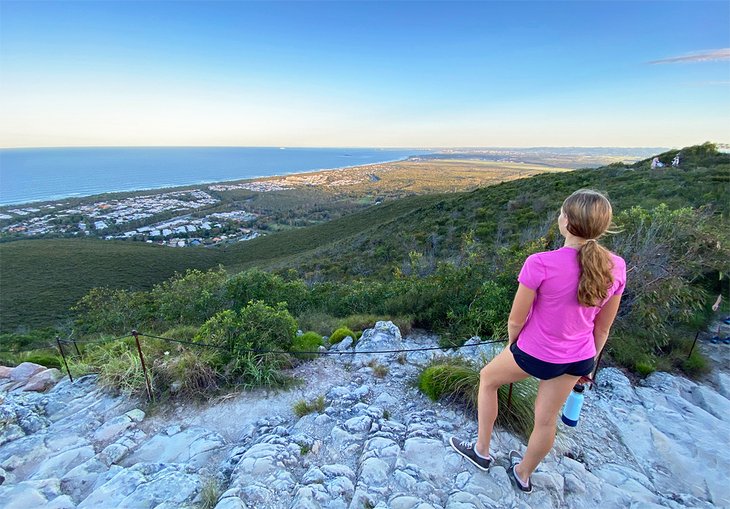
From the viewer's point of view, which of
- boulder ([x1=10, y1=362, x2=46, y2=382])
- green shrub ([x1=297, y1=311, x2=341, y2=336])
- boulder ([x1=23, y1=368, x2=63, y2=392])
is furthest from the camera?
green shrub ([x1=297, y1=311, x2=341, y2=336])

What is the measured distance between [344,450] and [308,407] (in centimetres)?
71

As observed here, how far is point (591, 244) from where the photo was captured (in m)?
1.59

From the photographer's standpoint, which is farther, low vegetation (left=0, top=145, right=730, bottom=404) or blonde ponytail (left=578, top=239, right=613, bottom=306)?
low vegetation (left=0, top=145, right=730, bottom=404)

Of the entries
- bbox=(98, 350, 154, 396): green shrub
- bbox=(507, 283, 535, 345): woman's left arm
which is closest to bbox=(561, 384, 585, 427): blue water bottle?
bbox=(507, 283, 535, 345): woman's left arm

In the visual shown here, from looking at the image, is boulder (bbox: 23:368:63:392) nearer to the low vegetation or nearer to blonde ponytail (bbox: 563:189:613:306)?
the low vegetation

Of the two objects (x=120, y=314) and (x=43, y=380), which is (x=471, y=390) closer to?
(x=43, y=380)

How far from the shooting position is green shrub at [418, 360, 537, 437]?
2854 millimetres

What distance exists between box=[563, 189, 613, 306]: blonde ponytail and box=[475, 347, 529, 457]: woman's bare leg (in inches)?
23.4

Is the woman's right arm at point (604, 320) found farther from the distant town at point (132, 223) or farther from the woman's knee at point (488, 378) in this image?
the distant town at point (132, 223)

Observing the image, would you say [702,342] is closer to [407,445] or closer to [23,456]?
[407,445]

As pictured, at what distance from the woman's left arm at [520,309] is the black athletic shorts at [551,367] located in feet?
0.45

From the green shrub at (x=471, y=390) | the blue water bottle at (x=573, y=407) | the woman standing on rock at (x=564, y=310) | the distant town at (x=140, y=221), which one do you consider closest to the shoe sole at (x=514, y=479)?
the woman standing on rock at (x=564, y=310)

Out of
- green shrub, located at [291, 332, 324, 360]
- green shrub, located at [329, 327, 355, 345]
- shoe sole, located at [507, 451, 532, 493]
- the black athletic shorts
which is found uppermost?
the black athletic shorts

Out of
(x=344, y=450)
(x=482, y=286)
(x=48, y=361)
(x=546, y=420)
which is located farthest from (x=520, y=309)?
(x=48, y=361)
